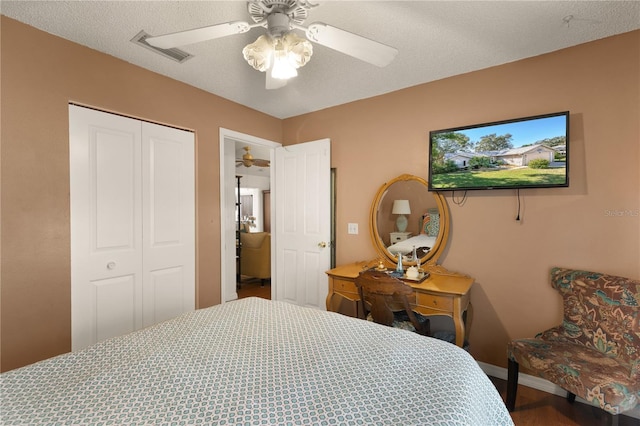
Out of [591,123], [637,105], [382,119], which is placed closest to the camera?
[637,105]

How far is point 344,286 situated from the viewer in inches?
105

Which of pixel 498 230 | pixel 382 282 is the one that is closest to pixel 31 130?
pixel 382 282

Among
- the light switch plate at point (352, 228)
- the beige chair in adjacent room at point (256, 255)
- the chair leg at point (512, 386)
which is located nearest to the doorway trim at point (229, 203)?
the beige chair in adjacent room at point (256, 255)

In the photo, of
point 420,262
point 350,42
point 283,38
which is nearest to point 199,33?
point 283,38

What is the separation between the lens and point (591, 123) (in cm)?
206

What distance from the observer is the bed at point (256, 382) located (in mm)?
900

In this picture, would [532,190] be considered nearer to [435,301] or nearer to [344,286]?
[435,301]

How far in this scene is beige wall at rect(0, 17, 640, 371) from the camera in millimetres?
1865

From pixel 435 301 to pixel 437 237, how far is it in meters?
0.65

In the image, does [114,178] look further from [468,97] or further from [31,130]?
[468,97]

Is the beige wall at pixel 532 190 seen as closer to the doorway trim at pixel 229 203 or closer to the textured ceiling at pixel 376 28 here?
the textured ceiling at pixel 376 28

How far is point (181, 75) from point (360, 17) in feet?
5.36

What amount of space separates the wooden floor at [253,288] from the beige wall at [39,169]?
291cm

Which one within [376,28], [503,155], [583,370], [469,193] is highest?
[376,28]
